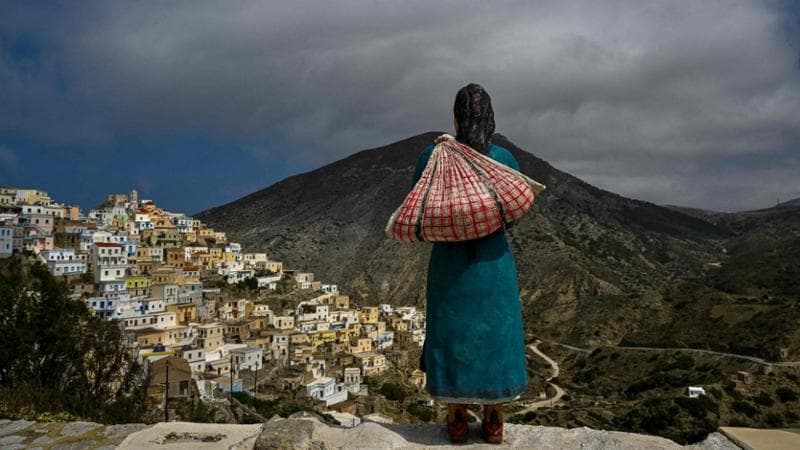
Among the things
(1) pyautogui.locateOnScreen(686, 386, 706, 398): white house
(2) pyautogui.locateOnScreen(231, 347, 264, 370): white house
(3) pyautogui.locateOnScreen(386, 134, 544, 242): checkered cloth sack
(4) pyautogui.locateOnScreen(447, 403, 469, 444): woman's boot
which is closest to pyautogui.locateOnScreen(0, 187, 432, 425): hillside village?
(2) pyautogui.locateOnScreen(231, 347, 264, 370): white house

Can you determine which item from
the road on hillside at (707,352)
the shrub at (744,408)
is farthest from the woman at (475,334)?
the road on hillside at (707,352)

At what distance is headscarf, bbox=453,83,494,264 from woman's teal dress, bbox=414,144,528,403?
0.76 meters

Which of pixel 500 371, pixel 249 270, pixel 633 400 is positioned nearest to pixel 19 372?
pixel 500 371

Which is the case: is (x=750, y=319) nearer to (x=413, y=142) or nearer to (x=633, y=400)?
(x=633, y=400)

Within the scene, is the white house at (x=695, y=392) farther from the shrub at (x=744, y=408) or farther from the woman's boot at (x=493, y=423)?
the woman's boot at (x=493, y=423)

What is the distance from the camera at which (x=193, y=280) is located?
48.7 m

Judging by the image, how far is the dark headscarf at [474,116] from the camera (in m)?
4.65

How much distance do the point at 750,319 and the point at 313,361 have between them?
98.5 feet

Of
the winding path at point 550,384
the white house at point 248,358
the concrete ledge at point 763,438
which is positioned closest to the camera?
the concrete ledge at point 763,438

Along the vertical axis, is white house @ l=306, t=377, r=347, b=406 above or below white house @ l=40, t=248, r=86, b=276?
below

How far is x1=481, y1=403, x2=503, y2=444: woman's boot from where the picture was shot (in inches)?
175

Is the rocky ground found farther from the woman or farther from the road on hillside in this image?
the road on hillside

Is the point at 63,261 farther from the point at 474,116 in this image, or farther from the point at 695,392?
the point at 474,116

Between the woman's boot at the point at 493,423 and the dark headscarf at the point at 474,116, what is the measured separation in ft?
6.53
